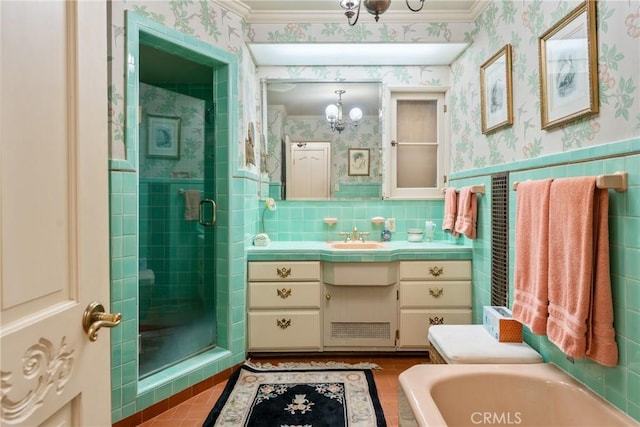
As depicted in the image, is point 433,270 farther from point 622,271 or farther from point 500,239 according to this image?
point 622,271

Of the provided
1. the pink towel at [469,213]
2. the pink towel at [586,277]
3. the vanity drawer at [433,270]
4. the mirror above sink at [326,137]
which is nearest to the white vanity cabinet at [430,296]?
the vanity drawer at [433,270]

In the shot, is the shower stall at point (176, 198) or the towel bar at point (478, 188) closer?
the towel bar at point (478, 188)

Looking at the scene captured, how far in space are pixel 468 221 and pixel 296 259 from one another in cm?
120

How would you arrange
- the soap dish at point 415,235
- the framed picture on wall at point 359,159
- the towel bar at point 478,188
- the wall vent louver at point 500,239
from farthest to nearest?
the framed picture on wall at point 359,159
the soap dish at point 415,235
the towel bar at point 478,188
the wall vent louver at point 500,239

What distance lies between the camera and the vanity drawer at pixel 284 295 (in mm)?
2410

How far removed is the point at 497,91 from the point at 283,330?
2057 millimetres

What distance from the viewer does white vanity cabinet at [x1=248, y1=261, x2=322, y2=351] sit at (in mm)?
2410

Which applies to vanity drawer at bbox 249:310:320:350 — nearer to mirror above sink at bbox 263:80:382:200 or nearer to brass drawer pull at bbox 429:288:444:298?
brass drawer pull at bbox 429:288:444:298

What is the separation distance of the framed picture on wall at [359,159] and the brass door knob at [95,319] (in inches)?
93.0

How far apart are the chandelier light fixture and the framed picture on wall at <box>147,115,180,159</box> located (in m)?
1.24

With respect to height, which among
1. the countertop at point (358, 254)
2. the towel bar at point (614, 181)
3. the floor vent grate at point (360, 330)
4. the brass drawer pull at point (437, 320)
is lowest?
the floor vent grate at point (360, 330)

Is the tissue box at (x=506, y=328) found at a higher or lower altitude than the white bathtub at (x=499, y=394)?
higher

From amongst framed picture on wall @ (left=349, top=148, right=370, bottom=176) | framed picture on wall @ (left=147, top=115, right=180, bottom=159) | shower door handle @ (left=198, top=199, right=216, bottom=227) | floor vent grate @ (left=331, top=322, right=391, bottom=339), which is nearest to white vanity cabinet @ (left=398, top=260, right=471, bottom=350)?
floor vent grate @ (left=331, top=322, right=391, bottom=339)

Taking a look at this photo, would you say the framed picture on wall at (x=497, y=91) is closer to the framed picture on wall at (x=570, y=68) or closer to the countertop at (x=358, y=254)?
the framed picture on wall at (x=570, y=68)
